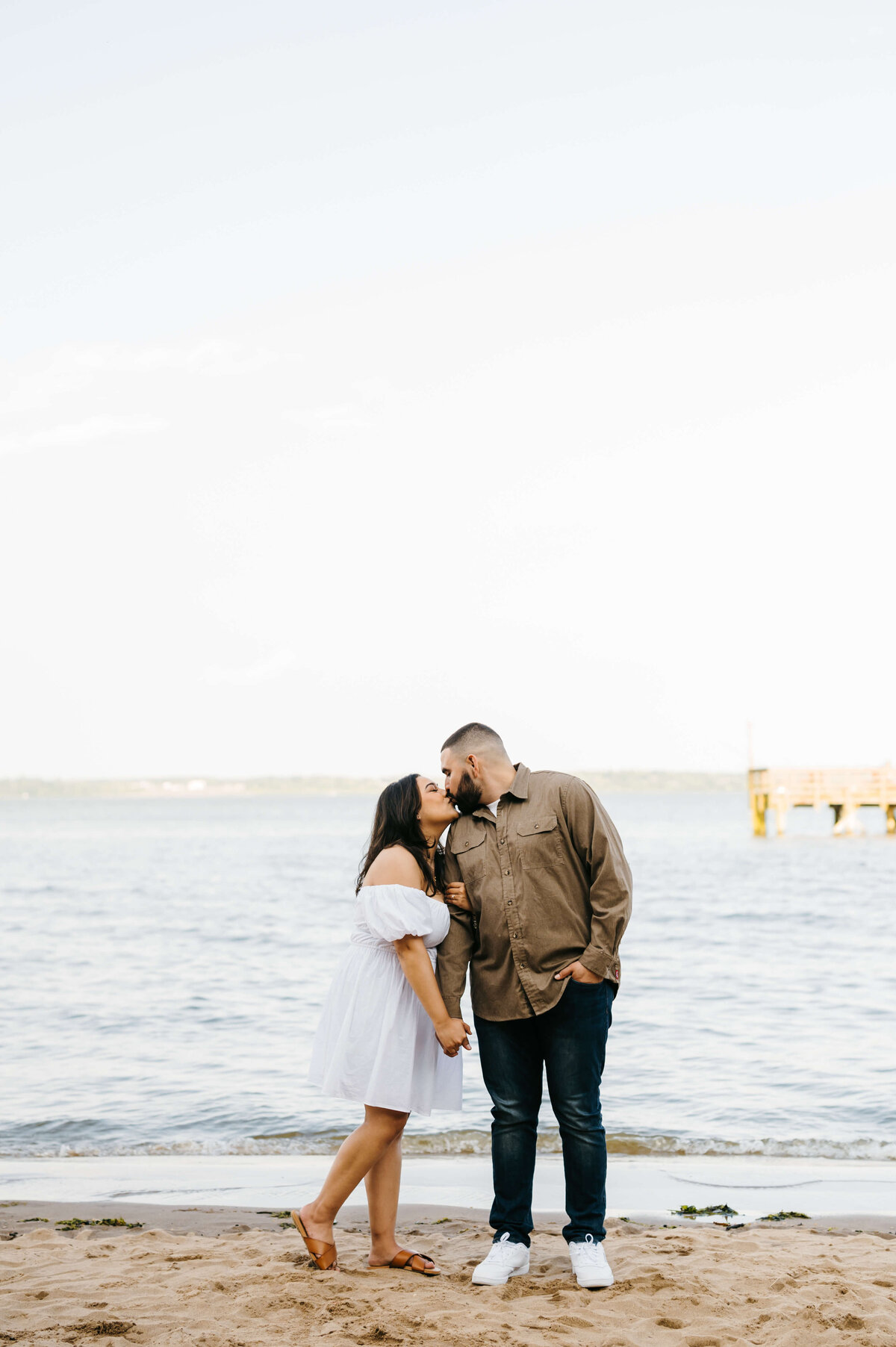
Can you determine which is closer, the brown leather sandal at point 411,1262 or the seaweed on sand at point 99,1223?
the brown leather sandal at point 411,1262

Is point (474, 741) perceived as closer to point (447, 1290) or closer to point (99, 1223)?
point (447, 1290)

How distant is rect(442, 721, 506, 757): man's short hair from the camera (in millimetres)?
4352

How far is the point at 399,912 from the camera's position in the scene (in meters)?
4.20

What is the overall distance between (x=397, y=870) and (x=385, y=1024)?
596mm

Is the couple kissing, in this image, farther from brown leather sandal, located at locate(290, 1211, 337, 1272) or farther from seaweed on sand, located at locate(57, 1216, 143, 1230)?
seaweed on sand, located at locate(57, 1216, 143, 1230)

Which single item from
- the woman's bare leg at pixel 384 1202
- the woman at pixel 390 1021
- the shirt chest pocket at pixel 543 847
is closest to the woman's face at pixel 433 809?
the woman at pixel 390 1021

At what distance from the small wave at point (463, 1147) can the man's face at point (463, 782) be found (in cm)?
372

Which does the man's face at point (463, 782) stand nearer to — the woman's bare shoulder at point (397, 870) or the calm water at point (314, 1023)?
the woman's bare shoulder at point (397, 870)

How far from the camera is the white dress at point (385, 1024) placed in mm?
4230

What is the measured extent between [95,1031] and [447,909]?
8.71 meters

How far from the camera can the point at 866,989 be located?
13766mm

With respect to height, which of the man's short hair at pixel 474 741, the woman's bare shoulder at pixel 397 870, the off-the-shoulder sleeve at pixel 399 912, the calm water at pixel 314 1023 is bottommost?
the calm water at pixel 314 1023

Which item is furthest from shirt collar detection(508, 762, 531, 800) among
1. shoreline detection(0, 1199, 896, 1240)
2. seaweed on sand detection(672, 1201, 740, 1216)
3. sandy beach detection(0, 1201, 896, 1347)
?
seaweed on sand detection(672, 1201, 740, 1216)

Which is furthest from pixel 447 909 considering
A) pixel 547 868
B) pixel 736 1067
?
pixel 736 1067
